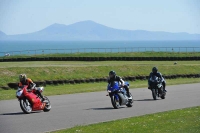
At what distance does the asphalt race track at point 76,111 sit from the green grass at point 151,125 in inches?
36.2

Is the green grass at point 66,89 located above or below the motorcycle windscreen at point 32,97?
below

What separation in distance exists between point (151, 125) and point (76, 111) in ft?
16.7

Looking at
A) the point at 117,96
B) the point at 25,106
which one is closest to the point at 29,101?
the point at 25,106

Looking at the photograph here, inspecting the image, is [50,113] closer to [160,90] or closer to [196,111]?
[196,111]

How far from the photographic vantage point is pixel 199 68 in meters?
46.1

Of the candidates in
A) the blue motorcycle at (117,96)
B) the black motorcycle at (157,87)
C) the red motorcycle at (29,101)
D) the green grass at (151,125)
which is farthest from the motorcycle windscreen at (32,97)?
the black motorcycle at (157,87)

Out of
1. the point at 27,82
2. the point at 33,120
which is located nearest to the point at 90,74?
the point at 27,82

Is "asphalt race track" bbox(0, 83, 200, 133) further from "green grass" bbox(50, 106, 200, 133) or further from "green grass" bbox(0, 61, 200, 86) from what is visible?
"green grass" bbox(0, 61, 200, 86)

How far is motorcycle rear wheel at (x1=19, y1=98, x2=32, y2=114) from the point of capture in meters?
18.2

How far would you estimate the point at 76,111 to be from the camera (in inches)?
744

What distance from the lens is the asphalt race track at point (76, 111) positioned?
15.0 meters

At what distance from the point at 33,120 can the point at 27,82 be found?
2.95 metres

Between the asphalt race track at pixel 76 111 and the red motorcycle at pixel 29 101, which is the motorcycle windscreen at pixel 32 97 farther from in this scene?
the asphalt race track at pixel 76 111

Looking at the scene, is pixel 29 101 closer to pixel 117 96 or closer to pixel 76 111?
pixel 76 111
